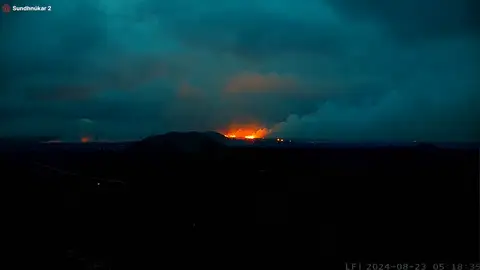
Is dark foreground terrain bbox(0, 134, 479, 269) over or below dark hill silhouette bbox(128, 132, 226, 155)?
below

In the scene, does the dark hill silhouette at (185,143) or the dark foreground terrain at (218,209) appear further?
the dark hill silhouette at (185,143)

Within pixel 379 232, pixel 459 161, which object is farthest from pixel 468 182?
pixel 379 232

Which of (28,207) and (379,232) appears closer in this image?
(379,232)

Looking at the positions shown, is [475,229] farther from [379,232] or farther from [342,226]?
[342,226]

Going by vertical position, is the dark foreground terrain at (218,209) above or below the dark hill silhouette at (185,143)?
below

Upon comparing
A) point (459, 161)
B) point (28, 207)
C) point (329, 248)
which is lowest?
point (329, 248)

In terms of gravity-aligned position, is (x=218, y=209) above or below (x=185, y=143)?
below

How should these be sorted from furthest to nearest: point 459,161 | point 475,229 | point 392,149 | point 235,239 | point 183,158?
point 392,149 < point 183,158 < point 459,161 < point 235,239 < point 475,229

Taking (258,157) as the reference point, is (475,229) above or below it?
below
